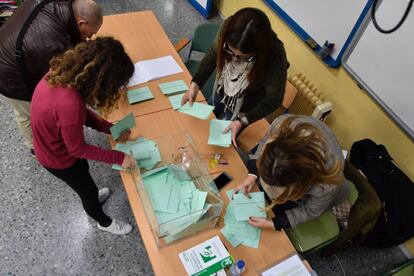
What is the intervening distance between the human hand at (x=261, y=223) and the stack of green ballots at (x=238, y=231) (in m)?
0.03

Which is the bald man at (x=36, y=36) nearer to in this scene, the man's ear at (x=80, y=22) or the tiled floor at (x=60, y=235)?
the man's ear at (x=80, y=22)

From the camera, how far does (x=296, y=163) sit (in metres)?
1.27

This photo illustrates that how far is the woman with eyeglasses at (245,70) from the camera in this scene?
1568mm

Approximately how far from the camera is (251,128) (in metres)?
2.31

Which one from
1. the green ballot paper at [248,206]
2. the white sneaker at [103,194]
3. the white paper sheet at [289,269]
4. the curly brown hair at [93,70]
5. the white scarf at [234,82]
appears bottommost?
the white sneaker at [103,194]

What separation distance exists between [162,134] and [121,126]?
265 mm

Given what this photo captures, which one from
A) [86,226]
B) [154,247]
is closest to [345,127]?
[154,247]

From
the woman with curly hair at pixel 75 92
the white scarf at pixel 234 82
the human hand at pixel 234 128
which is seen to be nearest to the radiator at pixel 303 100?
the white scarf at pixel 234 82

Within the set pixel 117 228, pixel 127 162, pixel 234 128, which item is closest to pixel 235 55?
pixel 234 128

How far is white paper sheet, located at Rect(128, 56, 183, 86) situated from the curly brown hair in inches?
31.7

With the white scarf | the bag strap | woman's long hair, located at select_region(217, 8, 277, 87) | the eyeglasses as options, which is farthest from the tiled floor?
woman's long hair, located at select_region(217, 8, 277, 87)

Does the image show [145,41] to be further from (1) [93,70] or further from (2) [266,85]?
(1) [93,70]

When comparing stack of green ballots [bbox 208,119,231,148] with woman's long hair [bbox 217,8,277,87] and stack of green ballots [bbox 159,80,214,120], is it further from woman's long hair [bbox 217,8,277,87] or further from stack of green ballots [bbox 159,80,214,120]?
woman's long hair [bbox 217,8,277,87]

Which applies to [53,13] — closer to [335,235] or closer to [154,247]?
[154,247]
